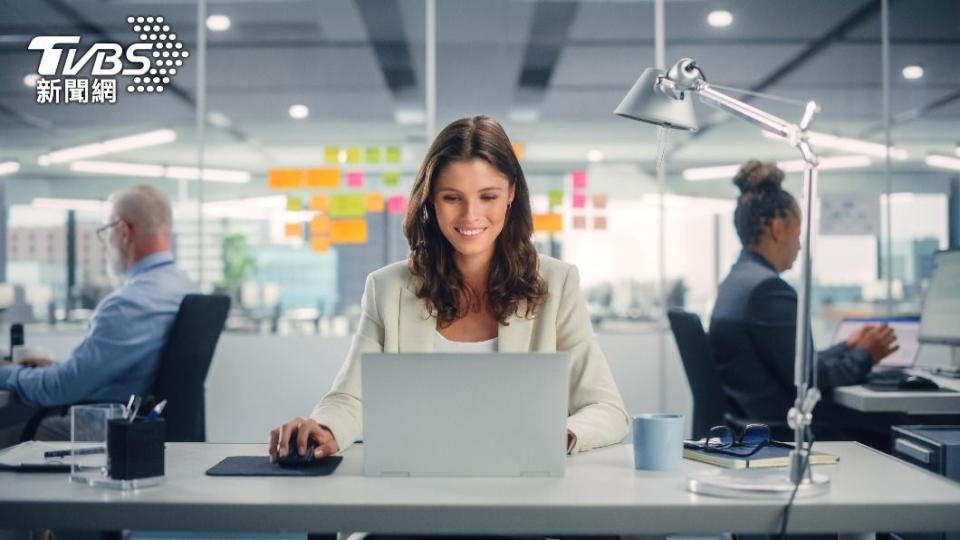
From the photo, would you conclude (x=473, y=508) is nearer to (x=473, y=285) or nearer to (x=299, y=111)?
(x=473, y=285)

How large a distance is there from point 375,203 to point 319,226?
346 millimetres

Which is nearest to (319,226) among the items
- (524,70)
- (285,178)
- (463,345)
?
(285,178)

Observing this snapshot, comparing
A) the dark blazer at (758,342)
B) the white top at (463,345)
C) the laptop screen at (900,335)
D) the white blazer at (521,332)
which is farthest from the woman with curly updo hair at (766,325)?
the white top at (463,345)

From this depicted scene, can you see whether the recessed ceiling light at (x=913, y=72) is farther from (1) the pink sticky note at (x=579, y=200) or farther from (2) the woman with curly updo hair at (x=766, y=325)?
(2) the woman with curly updo hair at (x=766, y=325)

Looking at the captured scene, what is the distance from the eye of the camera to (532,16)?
5.47 m

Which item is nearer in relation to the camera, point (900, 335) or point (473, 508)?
point (473, 508)

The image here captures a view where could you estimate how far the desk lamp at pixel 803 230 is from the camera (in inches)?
64.6

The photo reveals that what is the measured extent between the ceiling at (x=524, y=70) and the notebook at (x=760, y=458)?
3.62 meters

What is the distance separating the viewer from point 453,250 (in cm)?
253

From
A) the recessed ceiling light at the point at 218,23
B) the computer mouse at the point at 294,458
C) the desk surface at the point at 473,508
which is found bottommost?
the desk surface at the point at 473,508

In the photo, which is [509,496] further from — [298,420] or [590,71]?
[590,71]

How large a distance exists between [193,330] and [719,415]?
1906mm

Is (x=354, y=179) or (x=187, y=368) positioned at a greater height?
(x=354, y=179)

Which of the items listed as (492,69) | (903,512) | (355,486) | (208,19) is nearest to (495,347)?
(355,486)
